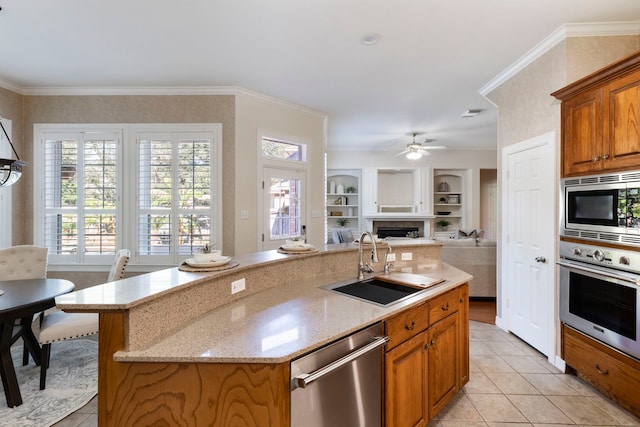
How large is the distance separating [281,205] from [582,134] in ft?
11.1

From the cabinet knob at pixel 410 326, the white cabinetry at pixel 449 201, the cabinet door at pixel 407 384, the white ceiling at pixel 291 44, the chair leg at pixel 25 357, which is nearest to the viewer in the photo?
the cabinet door at pixel 407 384

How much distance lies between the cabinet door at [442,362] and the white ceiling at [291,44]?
7.55 ft

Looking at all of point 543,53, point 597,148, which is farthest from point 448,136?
point 597,148

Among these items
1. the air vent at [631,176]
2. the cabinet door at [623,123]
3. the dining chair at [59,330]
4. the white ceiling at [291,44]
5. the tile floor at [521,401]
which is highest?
the white ceiling at [291,44]

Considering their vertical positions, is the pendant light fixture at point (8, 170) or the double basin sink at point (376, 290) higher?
the pendant light fixture at point (8, 170)

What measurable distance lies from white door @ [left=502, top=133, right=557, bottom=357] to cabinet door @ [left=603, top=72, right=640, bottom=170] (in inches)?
22.3

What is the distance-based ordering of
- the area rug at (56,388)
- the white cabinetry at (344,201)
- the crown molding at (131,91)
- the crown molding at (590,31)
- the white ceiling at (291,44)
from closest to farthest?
the area rug at (56,388)
the white ceiling at (291,44)
the crown molding at (590,31)
the crown molding at (131,91)
the white cabinetry at (344,201)

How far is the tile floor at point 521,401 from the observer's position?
6.41 feet

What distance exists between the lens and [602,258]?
2086 millimetres

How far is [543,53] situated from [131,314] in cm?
376

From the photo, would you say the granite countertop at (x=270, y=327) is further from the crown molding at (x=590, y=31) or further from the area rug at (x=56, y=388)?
the crown molding at (x=590, y=31)

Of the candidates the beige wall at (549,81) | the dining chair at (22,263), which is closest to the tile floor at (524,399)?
the beige wall at (549,81)

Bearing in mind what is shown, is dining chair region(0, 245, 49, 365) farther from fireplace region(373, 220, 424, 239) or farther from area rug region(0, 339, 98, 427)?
fireplace region(373, 220, 424, 239)

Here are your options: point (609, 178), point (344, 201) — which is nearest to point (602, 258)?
point (609, 178)
